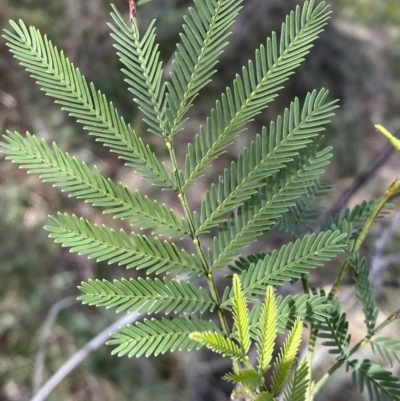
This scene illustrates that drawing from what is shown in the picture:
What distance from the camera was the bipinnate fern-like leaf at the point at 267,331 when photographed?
1.48 feet

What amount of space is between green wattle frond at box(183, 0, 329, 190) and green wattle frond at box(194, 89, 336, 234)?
0.03 m

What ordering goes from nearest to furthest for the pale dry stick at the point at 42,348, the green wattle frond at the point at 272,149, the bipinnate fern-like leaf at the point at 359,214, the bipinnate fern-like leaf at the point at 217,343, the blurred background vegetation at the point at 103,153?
1. the bipinnate fern-like leaf at the point at 217,343
2. the green wattle frond at the point at 272,149
3. the bipinnate fern-like leaf at the point at 359,214
4. the pale dry stick at the point at 42,348
5. the blurred background vegetation at the point at 103,153

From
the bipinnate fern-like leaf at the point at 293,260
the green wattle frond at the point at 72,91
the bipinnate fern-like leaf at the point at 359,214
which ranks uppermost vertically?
the bipinnate fern-like leaf at the point at 359,214

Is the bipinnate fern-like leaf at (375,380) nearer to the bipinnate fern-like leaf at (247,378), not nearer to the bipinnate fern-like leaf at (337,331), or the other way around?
the bipinnate fern-like leaf at (337,331)

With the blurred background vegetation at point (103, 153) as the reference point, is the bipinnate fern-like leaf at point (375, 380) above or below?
below

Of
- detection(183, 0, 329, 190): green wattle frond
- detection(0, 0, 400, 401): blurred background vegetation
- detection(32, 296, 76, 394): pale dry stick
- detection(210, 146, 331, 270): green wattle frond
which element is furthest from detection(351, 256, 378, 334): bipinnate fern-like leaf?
detection(32, 296, 76, 394): pale dry stick

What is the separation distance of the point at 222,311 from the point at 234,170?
166 mm

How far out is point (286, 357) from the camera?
1.54ft

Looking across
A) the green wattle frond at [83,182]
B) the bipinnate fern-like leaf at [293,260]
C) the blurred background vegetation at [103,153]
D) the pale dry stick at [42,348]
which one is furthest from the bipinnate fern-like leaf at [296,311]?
the pale dry stick at [42,348]

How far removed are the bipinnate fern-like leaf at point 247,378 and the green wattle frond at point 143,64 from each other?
27cm

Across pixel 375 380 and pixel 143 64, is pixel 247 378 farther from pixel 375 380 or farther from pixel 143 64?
pixel 143 64

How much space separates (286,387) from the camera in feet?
1.63

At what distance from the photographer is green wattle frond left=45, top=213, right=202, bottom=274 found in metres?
0.50

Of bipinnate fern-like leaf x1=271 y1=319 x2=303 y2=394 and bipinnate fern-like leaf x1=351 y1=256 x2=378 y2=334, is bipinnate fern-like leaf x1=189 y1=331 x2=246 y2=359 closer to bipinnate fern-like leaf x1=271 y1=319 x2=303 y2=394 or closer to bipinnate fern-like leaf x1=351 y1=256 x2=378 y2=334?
bipinnate fern-like leaf x1=271 y1=319 x2=303 y2=394
